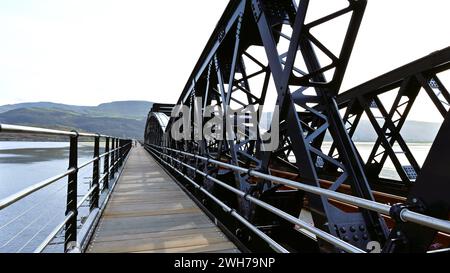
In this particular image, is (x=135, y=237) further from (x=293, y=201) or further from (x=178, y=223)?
(x=293, y=201)

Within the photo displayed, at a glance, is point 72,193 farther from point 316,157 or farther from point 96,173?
point 316,157

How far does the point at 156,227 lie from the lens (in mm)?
4910

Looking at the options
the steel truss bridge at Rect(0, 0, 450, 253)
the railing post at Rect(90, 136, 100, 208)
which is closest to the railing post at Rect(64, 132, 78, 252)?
the steel truss bridge at Rect(0, 0, 450, 253)

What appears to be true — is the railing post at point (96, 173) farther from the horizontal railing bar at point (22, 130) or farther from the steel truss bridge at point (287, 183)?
the horizontal railing bar at point (22, 130)

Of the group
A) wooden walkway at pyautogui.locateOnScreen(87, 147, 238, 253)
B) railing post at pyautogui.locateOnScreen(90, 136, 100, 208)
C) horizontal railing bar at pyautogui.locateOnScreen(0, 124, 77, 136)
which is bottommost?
wooden walkway at pyautogui.locateOnScreen(87, 147, 238, 253)

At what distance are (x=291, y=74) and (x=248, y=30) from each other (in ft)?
6.62

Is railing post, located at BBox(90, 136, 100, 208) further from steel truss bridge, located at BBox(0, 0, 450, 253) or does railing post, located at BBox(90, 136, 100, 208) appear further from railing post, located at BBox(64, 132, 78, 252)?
railing post, located at BBox(64, 132, 78, 252)

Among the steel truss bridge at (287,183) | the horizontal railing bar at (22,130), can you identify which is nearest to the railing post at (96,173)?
the steel truss bridge at (287,183)

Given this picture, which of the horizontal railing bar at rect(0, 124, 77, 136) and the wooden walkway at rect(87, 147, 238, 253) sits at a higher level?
the horizontal railing bar at rect(0, 124, 77, 136)

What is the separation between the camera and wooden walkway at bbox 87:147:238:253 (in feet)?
13.1

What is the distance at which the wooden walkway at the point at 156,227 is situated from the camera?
13.1 ft

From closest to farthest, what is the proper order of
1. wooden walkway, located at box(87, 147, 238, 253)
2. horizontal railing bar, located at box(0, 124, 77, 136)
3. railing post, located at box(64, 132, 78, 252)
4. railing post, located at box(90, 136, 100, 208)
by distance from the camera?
horizontal railing bar, located at box(0, 124, 77, 136) → railing post, located at box(64, 132, 78, 252) → wooden walkway, located at box(87, 147, 238, 253) → railing post, located at box(90, 136, 100, 208)
